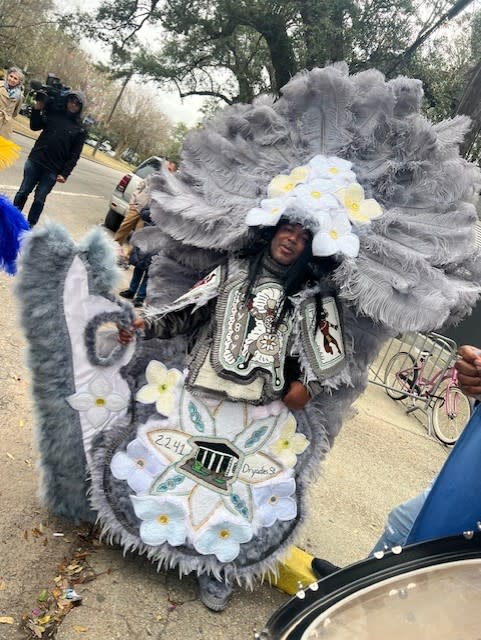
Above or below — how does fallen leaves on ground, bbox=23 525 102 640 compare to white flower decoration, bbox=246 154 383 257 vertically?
below

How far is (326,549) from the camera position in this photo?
10.5 feet

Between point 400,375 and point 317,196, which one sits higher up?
point 317,196

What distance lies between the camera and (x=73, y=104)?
670 centimetres

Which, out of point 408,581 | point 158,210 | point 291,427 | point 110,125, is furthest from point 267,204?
point 110,125

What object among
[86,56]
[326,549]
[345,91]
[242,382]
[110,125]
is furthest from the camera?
[110,125]

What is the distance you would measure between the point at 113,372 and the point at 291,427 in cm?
76

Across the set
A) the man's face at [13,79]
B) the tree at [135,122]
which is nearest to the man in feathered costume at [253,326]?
the man's face at [13,79]

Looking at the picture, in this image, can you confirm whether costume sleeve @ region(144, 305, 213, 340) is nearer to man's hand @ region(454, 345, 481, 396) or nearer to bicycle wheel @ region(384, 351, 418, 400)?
man's hand @ region(454, 345, 481, 396)

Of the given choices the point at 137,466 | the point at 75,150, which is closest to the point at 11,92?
the point at 75,150

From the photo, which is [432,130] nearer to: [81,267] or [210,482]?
[81,267]

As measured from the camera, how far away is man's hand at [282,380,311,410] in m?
2.38

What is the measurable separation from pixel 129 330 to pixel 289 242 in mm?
726

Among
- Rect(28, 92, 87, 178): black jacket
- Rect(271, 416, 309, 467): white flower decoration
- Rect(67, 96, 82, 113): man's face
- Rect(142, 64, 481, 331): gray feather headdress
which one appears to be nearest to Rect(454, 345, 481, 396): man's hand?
Rect(142, 64, 481, 331): gray feather headdress

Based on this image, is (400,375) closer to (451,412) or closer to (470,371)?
(451,412)
